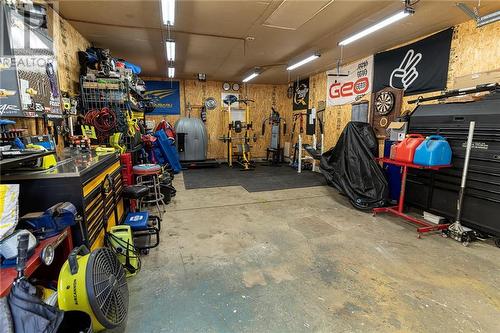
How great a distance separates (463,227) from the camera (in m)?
3.16

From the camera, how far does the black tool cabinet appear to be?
2.91 meters

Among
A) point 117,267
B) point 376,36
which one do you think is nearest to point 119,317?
point 117,267

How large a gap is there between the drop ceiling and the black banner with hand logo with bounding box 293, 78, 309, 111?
2.26 meters

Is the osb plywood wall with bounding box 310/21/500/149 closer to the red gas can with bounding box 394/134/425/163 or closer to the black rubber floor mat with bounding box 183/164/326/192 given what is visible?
the red gas can with bounding box 394/134/425/163

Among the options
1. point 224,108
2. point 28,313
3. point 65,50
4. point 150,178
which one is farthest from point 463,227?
point 224,108

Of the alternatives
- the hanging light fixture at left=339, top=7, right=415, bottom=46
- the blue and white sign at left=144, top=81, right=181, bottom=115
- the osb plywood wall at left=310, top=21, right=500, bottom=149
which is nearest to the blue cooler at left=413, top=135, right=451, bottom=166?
the osb plywood wall at left=310, top=21, right=500, bottom=149

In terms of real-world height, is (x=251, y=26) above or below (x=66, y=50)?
above

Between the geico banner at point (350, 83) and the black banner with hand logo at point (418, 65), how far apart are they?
35 cm

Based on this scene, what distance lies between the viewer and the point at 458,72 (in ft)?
12.5

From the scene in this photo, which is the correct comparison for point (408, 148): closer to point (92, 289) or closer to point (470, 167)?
point (470, 167)

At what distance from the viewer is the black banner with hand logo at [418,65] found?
4012 mm

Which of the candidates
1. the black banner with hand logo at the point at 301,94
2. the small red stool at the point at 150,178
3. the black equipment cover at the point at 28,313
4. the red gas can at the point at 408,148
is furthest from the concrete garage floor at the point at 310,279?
the black banner with hand logo at the point at 301,94

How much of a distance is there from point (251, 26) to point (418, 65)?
3109mm

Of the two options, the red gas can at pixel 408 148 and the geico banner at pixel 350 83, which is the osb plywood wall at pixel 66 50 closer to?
the red gas can at pixel 408 148
